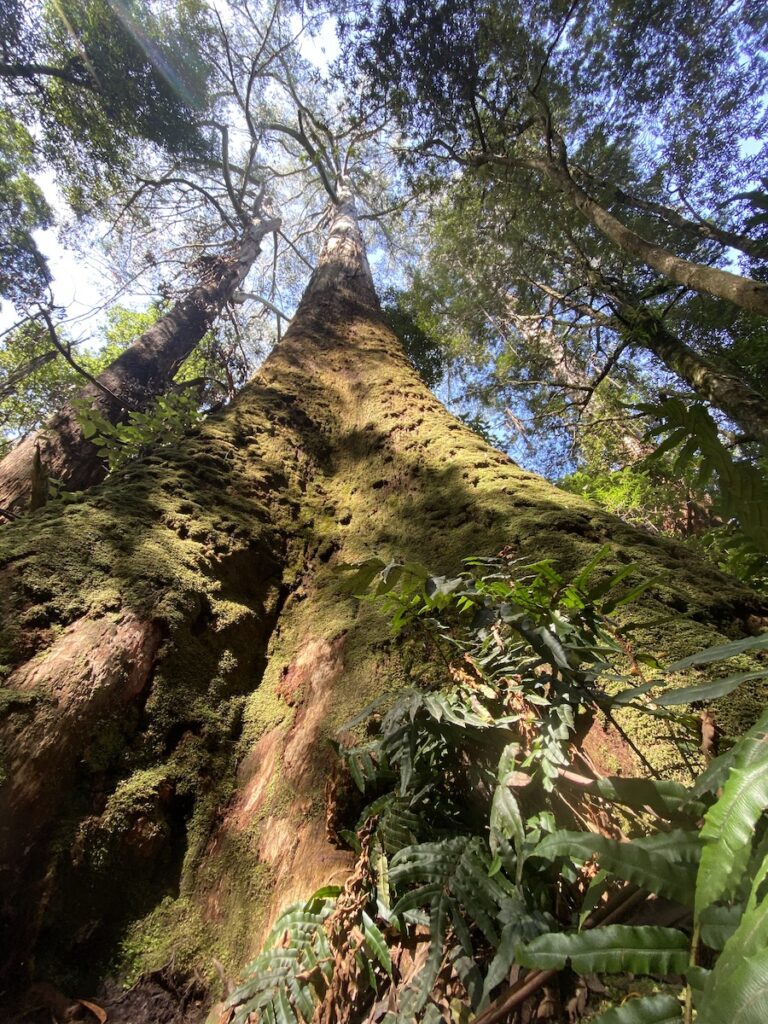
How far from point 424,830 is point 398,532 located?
1.44 meters

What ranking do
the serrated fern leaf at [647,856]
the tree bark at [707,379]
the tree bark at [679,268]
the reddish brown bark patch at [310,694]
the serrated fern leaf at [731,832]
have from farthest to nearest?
the tree bark at [707,379]
the tree bark at [679,268]
the reddish brown bark patch at [310,694]
the serrated fern leaf at [647,856]
the serrated fern leaf at [731,832]

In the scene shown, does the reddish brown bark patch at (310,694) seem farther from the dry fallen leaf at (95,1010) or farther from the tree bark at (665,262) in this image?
the tree bark at (665,262)

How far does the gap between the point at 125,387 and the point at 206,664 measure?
4.43 metres

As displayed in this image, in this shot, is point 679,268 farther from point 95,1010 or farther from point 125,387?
point 95,1010

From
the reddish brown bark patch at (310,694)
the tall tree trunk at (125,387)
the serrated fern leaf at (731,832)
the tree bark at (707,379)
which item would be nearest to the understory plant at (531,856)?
the serrated fern leaf at (731,832)

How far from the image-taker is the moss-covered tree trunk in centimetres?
127

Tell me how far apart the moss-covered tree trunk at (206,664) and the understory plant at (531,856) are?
0.70 feet

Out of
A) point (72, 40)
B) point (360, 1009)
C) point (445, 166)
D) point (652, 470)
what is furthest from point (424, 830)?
point (72, 40)

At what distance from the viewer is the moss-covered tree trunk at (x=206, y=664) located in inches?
49.9

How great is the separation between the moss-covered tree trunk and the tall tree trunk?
1379mm

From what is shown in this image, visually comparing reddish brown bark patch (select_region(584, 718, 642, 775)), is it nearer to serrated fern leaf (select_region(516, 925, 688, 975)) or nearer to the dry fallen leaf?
serrated fern leaf (select_region(516, 925, 688, 975))

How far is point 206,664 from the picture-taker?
1.83m

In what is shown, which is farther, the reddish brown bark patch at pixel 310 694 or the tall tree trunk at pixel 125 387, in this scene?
the tall tree trunk at pixel 125 387

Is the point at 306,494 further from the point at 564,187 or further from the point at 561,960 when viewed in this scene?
the point at 564,187
